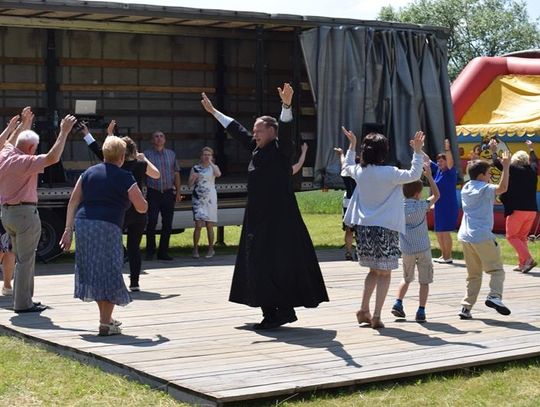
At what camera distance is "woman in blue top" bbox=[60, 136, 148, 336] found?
9.61 meters

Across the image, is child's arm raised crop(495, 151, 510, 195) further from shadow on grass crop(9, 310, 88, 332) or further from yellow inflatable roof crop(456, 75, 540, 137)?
yellow inflatable roof crop(456, 75, 540, 137)

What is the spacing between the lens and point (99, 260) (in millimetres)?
9617

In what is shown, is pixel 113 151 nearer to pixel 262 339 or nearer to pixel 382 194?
pixel 262 339

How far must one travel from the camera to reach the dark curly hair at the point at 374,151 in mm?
9852

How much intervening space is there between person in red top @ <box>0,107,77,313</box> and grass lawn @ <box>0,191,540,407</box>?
1723mm

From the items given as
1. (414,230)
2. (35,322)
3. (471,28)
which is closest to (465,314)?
(414,230)

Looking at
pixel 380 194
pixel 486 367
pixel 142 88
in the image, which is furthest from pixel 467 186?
pixel 142 88

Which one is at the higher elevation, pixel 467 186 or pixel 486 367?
pixel 467 186

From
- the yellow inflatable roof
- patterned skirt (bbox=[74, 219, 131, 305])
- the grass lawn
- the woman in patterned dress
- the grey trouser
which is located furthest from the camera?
the yellow inflatable roof

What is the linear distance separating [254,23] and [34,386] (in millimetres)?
10209

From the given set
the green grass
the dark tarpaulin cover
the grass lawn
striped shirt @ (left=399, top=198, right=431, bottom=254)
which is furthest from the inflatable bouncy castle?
the green grass

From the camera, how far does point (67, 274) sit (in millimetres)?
14695

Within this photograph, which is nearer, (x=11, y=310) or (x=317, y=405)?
(x=317, y=405)

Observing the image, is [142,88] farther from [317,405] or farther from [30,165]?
[317,405]
